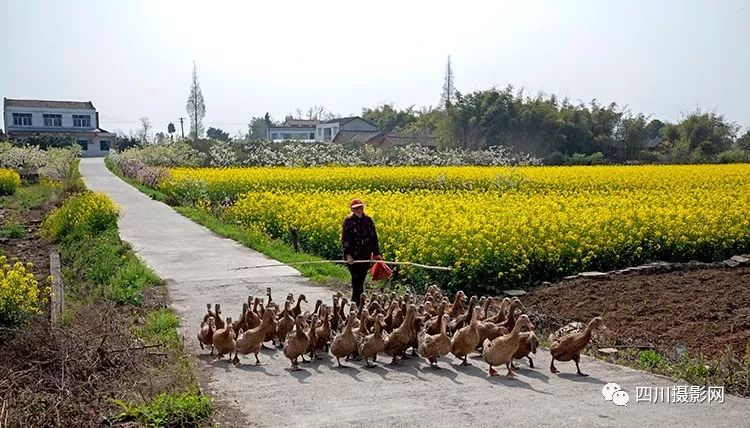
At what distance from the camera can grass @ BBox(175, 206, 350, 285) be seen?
1298 cm

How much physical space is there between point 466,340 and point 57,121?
3682 inches

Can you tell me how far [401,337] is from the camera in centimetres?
771

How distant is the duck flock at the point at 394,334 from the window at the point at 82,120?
92410 mm

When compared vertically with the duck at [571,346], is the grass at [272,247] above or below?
below

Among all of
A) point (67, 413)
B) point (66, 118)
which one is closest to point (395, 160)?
point (67, 413)

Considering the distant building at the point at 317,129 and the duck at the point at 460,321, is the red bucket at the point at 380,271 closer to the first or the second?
the duck at the point at 460,321

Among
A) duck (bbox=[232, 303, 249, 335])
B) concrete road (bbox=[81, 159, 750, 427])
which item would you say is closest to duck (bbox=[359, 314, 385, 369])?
concrete road (bbox=[81, 159, 750, 427])

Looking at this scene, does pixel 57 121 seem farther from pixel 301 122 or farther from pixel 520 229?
pixel 520 229

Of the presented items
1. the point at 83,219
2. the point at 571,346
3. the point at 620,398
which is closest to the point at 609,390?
the point at 620,398

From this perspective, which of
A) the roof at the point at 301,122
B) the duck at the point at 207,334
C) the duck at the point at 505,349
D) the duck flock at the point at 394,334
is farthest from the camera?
the roof at the point at 301,122

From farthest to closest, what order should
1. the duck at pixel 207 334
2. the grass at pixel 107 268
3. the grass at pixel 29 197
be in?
the grass at pixel 29 197, the grass at pixel 107 268, the duck at pixel 207 334

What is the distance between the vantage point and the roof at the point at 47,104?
90812 millimetres

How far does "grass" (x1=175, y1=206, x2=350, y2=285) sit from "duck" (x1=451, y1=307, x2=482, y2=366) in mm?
4848

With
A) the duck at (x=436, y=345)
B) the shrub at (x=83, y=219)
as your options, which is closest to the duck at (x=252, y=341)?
the duck at (x=436, y=345)
